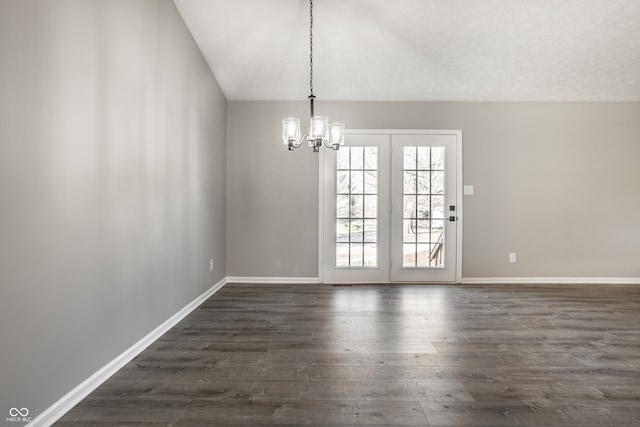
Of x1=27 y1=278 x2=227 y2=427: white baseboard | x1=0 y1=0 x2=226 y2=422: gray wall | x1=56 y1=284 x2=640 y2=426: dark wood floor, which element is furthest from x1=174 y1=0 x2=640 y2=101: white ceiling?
x1=27 y1=278 x2=227 y2=427: white baseboard

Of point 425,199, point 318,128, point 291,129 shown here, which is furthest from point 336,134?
point 425,199

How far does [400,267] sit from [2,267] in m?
4.08

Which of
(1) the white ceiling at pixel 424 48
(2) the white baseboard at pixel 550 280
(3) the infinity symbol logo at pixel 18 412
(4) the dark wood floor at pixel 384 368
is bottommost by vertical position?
(4) the dark wood floor at pixel 384 368

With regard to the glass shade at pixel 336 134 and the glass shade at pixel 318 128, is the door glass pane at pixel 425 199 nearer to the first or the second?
the glass shade at pixel 336 134

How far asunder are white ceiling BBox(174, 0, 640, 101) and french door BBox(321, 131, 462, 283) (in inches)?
26.9

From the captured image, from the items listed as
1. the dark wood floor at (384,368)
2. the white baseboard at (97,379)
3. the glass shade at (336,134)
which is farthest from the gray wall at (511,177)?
the white baseboard at (97,379)

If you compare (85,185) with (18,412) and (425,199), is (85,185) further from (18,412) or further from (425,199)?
(425,199)

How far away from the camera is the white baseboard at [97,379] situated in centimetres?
164

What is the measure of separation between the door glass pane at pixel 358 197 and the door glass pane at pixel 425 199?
0.43 metres

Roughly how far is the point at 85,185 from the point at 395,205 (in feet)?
11.7

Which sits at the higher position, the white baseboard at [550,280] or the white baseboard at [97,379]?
the white baseboard at [550,280]

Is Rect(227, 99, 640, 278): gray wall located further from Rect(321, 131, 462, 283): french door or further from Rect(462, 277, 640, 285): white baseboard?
Rect(321, 131, 462, 283): french door

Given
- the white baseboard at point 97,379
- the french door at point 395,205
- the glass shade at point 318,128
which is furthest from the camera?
the french door at point 395,205

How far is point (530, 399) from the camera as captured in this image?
1.88 metres
